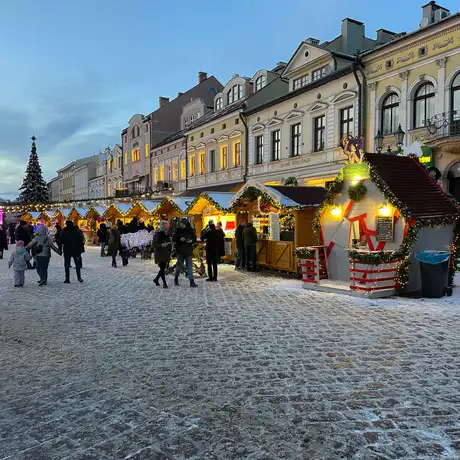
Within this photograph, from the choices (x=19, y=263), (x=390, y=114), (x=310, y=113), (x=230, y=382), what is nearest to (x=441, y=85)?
(x=390, y=114)

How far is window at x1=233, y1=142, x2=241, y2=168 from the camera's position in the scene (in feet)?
94.5

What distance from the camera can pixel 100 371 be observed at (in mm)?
4973

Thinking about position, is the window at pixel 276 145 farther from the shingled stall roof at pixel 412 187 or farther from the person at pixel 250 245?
→ the shingled stall roof at pixel 412 187

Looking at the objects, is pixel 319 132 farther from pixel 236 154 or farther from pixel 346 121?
pixel 236 154

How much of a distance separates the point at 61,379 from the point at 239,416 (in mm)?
2143

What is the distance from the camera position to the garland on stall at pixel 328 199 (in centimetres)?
1161

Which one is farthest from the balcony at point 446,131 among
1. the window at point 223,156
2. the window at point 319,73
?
the window at point 223,156

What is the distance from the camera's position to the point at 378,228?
1055 centimetres

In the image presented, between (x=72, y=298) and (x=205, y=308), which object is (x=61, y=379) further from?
(x=72, y=298)

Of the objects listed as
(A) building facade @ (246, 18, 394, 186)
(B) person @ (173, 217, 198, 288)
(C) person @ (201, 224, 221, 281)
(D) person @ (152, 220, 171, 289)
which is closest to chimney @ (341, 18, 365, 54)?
(A) building facade @ (246, 18, 394, 186)

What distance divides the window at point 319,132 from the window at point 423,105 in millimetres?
5226

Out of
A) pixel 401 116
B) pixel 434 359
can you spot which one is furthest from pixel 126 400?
pixel 401 116

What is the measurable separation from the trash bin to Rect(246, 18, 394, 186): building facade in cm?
1135

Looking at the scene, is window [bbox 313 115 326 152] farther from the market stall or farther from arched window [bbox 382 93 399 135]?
the market stall
